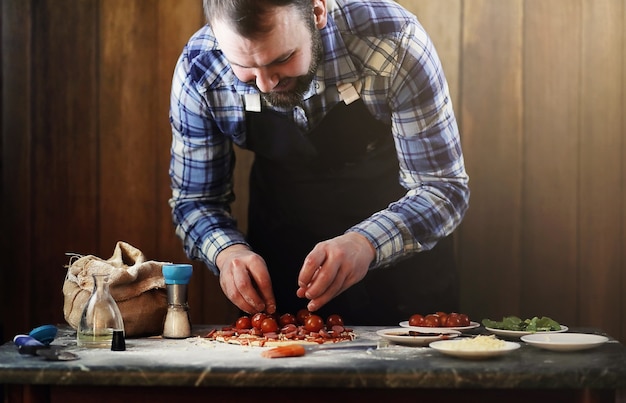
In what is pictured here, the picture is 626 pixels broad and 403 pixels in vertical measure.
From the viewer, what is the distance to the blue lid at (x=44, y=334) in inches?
78.7

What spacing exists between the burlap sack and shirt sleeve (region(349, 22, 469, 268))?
2.20 ft

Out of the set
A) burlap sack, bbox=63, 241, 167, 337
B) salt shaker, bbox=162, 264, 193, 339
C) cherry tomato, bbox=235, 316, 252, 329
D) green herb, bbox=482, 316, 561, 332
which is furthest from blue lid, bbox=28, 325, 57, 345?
green herb, bbox=482, 316, 561, 332

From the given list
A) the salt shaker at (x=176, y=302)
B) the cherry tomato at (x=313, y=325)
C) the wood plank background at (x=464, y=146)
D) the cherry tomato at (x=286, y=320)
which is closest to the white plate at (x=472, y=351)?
the cherry tomato at (x=313, y=325)

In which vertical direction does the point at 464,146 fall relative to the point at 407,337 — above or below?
above

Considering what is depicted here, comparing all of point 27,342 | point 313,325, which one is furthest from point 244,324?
point 27,342

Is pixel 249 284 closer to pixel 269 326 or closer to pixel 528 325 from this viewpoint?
pixel 269 326

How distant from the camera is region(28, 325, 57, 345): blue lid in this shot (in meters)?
2.00

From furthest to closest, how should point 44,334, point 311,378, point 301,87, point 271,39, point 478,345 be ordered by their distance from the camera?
point 301,87 → point 271,39 → point 44,334 → point 478,345 → point 311,378

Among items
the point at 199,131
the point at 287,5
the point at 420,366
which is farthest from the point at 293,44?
the point at 420,366

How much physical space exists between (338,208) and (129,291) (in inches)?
35.9

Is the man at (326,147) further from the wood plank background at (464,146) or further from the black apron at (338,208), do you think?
the wood plank background at (464,146)

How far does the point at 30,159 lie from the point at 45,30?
48 centimetres

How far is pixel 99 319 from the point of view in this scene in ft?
6.72

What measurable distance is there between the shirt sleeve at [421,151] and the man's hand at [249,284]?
0.41 m
